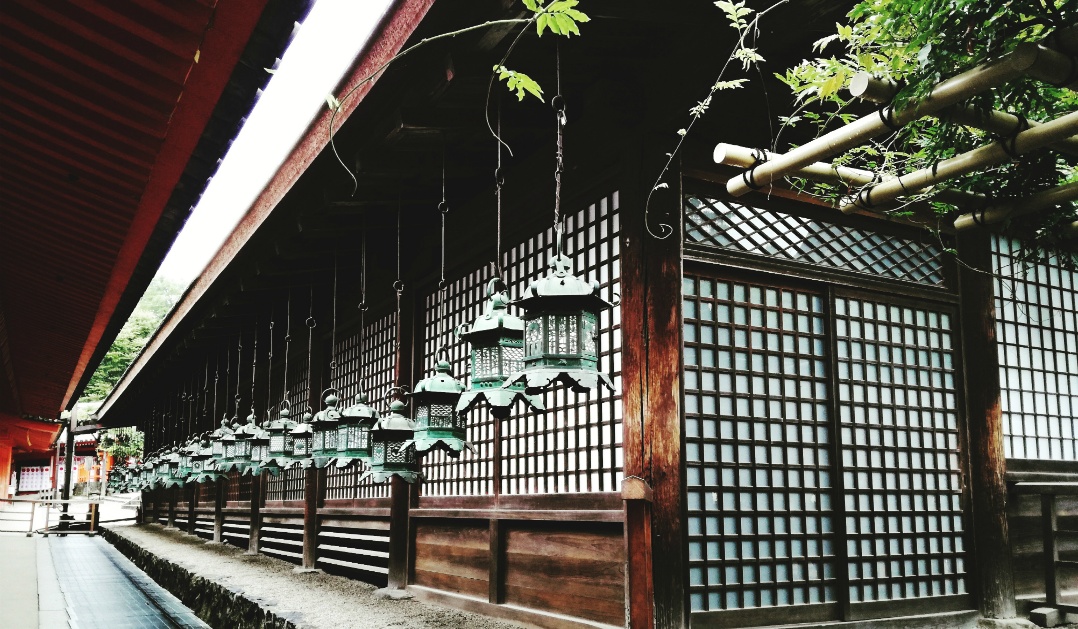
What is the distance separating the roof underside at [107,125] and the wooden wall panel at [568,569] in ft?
13.9

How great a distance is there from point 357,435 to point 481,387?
2.90 m

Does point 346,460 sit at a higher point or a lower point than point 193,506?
higher

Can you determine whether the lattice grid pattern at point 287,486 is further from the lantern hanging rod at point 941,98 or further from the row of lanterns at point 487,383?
the lantern hanging rod at point 941,98

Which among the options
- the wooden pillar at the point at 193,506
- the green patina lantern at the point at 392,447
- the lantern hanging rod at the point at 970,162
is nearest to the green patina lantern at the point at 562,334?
the lantern hanging rod at the point at 970,162

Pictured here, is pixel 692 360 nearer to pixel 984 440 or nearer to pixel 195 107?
pixel 984 440

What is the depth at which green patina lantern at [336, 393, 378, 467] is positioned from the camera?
793cm

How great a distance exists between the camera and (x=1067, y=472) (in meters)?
9.24

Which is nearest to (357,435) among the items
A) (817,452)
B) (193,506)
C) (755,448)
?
(755,448)

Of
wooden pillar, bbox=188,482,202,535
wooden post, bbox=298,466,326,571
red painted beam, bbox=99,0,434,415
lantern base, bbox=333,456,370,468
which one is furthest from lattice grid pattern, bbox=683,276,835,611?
wooden pillar, bbox=188,482,202,535

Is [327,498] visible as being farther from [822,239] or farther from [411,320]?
[822,239]

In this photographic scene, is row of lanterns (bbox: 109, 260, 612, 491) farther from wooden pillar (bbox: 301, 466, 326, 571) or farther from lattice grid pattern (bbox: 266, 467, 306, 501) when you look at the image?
lattice grid pattern (bbox: 266, 467, 306, 501)

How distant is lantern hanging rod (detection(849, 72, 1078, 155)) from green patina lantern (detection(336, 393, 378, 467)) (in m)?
5.49

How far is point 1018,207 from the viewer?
5180mm

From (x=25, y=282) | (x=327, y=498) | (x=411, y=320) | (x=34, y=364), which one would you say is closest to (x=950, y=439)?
(x=411, y=320)
